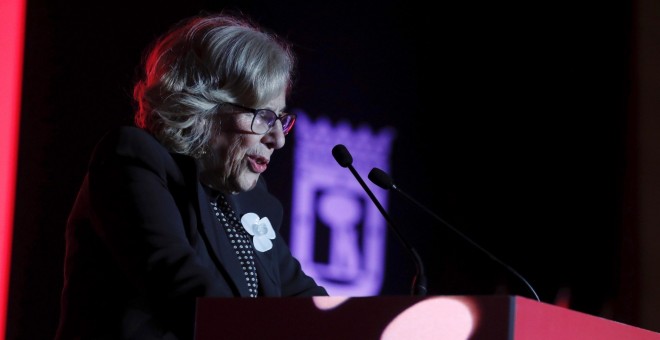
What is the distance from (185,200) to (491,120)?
2.56 metres

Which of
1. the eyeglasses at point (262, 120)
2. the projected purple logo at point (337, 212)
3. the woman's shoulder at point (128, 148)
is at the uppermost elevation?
the eyeglasses at point (262, 120)

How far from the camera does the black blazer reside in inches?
64.1

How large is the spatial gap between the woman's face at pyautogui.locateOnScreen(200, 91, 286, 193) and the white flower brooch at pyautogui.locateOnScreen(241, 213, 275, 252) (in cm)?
9

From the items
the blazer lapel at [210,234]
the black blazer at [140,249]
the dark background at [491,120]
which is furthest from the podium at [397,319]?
the dark background at [491,120]

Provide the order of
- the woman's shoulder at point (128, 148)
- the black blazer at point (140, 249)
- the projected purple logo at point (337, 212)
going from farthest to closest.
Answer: the projected purple logo at point (337, 212) → the woman's shoulder at point (128, 148) → the black blazer at point (140, 249)

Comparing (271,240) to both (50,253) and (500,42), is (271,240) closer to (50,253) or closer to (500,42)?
(50,253)

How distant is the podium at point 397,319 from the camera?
1178mm

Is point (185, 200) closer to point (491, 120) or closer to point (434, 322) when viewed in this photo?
point (434, 322)

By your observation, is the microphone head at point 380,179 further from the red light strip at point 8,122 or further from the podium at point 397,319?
the red light strip at point 8,122

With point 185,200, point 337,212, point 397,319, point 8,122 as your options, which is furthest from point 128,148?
point 337,212

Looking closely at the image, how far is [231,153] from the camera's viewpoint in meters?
2.05

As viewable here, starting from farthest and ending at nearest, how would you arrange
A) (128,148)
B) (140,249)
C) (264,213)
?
(264,213)
(128,148)
(140,249)

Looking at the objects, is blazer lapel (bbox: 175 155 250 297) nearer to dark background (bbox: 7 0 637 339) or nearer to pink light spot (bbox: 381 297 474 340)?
pink light spot (bbox: 381 297 474 340)

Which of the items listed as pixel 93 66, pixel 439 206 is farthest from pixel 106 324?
pixel 439 206
